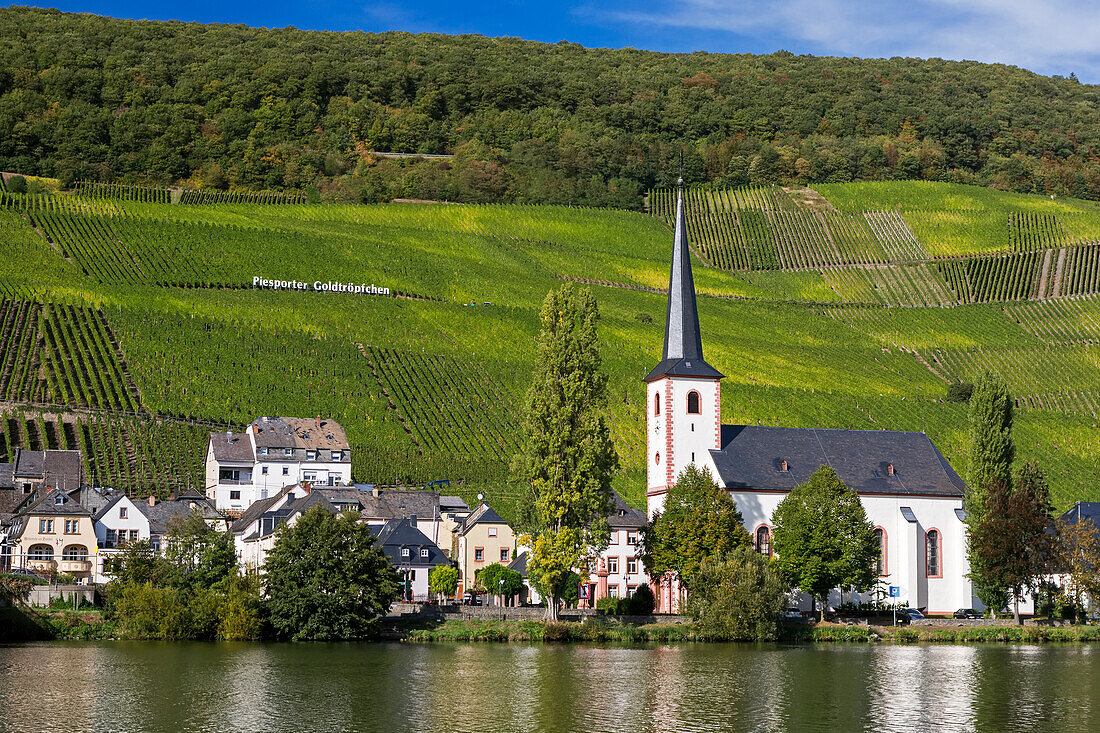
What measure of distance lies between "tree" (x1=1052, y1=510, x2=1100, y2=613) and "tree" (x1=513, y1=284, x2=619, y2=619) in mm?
22325

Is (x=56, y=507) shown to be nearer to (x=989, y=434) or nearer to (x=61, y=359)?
(x=61, y=359)

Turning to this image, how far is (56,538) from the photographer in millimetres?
75312

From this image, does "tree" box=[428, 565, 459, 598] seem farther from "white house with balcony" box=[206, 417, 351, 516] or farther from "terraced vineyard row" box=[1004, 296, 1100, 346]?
"terraced vineyard row" box=[1004, 296, 1100, 346]

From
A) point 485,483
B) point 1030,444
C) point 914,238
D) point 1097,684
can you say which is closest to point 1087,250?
point 914,238

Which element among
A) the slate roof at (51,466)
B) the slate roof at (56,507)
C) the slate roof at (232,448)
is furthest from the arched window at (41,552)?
the slate roof at (232,448)

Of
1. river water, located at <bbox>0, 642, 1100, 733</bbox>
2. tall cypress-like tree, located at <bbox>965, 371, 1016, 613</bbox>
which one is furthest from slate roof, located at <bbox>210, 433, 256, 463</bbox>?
tall cypress-like tree, located at <bbox>965, 371, 1016, 613</bbox>

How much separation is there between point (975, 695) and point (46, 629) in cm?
3768

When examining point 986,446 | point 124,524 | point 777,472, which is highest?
point 986,446

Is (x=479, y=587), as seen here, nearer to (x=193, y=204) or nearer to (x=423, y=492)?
(x=423, y=492)

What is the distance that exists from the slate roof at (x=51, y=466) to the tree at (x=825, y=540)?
43182 millimetres

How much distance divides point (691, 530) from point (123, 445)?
145 feet

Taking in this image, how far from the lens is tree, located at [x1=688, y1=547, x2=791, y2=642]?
5828cm

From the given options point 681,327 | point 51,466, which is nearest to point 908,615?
point 681,327

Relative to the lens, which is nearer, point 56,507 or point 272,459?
point 56,507
